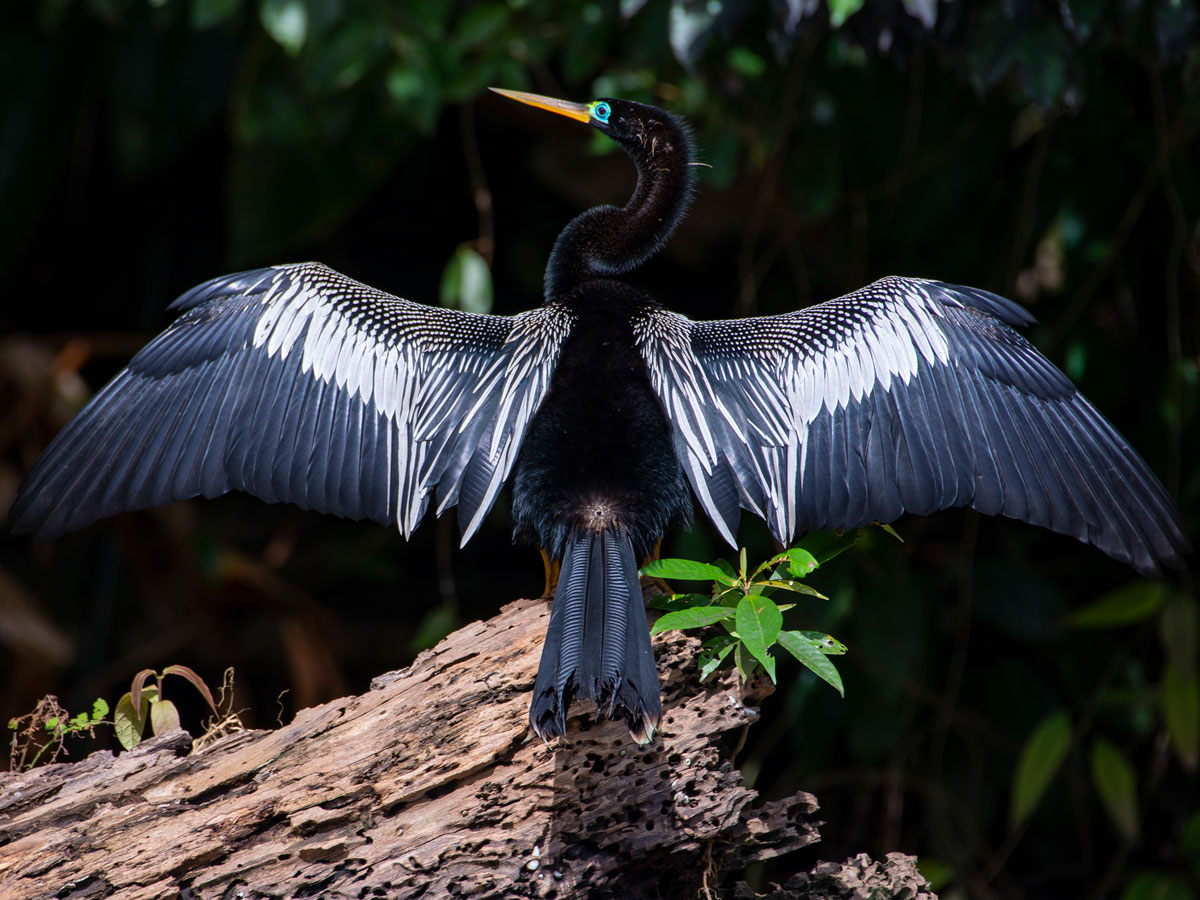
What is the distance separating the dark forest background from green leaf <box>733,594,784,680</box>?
5.29ft

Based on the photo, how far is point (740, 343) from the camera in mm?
2592

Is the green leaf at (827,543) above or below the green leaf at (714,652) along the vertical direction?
above

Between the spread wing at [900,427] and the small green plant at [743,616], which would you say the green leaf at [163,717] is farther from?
the spread wing at [900,427]

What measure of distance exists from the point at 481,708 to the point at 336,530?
13.4ft

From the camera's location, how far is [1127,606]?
3.86m

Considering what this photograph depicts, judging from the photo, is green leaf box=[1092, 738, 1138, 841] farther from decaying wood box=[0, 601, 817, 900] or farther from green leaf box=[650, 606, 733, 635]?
green leaf box=[650, 606, 733, 635]

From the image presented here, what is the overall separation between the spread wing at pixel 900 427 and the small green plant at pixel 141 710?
1041 millimetres

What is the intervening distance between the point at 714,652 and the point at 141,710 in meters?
1.14

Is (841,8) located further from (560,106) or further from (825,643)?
(825,643)

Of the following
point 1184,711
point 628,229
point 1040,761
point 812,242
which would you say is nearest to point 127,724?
point 628,229

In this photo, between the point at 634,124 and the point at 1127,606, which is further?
the point at 1127,606

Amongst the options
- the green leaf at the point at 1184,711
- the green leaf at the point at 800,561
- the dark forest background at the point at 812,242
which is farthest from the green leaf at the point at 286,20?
the green leaf at the point at 1184,711

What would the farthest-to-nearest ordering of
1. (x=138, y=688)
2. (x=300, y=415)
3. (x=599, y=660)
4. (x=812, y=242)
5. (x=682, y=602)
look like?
1. (x=812, y=242)
2. (x=300, y=415)
3. (x=138, y=688)
4. (x=682, y=602)
5. (x=599, y=660)

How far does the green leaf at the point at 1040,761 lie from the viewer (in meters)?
3.77
